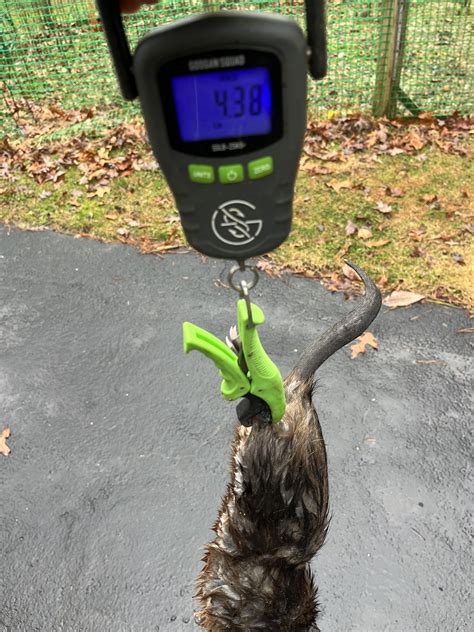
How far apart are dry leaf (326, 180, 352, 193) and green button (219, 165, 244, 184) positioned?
4.96 meters

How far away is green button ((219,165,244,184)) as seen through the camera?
4.18 ft

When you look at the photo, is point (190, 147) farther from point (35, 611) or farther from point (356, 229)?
point (356, 229)

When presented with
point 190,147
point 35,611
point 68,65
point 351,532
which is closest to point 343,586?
point 351,532

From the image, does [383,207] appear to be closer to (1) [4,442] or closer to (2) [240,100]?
(1) [4,442]

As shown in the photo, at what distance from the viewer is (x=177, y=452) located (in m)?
3.84

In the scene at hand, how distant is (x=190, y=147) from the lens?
1.25 m

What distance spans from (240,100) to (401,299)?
385 cm

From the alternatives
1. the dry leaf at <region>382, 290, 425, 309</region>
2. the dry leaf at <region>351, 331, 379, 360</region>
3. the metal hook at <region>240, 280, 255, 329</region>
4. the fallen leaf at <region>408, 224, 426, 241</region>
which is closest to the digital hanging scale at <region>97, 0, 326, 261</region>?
the metal hook at <region>240, 280, 255, 329</region>

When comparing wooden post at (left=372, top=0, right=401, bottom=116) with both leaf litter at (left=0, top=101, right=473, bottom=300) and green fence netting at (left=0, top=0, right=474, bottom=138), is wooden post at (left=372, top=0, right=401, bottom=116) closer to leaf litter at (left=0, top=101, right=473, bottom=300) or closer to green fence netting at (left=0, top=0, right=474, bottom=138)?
green fence netting at (left=0, top=0, right=474, bottom=138)

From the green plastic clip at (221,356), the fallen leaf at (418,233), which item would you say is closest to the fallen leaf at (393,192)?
the fallen leaf at (418,233)

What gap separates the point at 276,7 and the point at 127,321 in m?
4.81

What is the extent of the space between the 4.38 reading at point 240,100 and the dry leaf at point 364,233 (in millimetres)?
4332

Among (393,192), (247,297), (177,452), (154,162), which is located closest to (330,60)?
(393,192)

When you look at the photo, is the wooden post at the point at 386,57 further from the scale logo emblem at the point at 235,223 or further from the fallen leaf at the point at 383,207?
the scale logo emblem at the point at 235,223
